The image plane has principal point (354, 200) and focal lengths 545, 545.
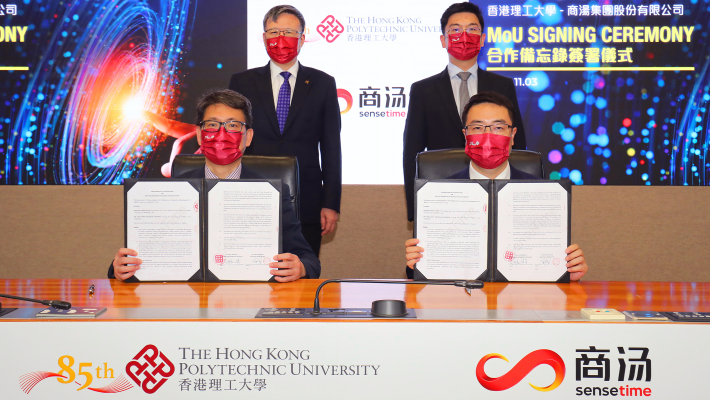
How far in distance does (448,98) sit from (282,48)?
0.89m

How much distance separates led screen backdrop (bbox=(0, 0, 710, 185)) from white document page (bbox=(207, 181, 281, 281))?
7.16ft

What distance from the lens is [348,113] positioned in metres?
3.71

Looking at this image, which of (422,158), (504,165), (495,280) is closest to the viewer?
(495,280)

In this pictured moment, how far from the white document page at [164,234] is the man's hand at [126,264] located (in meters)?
0.01

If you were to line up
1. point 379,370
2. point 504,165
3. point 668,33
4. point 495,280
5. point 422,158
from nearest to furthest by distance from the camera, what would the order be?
Answer: 1. point 379,370
2. point 495,280
3. point 504,165
4. point 422,158
5. point 668,33

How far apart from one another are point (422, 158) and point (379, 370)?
128 centimetres

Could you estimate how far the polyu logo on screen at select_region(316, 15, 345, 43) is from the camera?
3.68 metres

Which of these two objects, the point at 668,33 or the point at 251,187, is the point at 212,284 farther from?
the point at 668,33

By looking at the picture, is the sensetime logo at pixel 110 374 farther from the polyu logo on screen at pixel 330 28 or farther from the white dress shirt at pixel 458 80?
the polyu logo on screen at pixel 330 28

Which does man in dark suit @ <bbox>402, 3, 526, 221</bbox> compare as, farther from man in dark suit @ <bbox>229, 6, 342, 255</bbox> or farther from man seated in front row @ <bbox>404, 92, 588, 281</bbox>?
man seated in front row @ <bbox>404, 92, 588, 281</bbox>

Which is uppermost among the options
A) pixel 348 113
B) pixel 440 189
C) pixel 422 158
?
pixel 348 113

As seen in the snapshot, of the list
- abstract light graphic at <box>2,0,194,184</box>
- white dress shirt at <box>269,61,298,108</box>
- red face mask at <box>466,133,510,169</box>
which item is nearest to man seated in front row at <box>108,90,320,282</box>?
red face mask at <box>466,133,510,169</box>

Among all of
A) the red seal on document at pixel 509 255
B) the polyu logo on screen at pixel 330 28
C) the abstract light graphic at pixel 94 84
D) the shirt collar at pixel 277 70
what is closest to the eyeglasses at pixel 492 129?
the red seal on document at pixel 509 255

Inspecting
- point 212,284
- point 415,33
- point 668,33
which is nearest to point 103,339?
point 212,284
